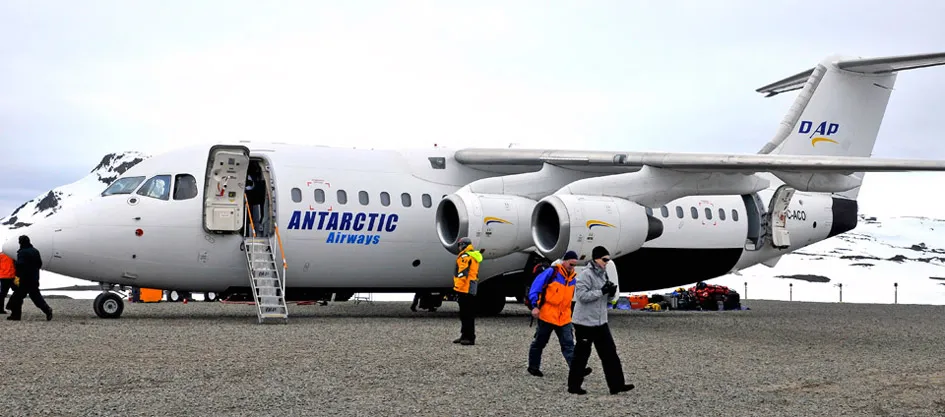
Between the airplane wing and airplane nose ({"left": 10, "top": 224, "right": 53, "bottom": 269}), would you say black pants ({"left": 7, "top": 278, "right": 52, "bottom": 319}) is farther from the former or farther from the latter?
the airplane wing

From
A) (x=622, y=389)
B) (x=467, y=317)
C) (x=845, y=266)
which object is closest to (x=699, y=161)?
(x=467, y=317)

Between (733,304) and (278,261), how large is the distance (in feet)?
47.7

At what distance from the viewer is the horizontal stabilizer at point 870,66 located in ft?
60.3

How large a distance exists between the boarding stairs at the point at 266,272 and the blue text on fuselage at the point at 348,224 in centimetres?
51

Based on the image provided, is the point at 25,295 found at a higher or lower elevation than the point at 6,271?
lower

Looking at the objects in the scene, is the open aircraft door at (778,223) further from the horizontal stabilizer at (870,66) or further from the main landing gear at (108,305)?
the main landing gear at (108,305)

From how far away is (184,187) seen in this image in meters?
16.4

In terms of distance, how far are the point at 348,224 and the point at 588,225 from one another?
4.34m

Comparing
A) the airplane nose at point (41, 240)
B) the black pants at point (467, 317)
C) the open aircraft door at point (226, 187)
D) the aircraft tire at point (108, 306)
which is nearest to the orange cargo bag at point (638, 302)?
the open aircraft door at point (226, 187)

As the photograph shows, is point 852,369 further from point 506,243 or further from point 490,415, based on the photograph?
point 506,243

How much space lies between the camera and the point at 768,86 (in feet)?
77.4

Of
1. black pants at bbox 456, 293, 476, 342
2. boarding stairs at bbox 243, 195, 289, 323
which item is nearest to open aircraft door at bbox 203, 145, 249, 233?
boarding stairs at bbox 243, 195, 289, 323

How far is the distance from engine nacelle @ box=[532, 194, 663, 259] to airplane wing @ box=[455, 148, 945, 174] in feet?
2.92

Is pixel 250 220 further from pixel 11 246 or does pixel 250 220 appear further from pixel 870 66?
pixel 870 66
